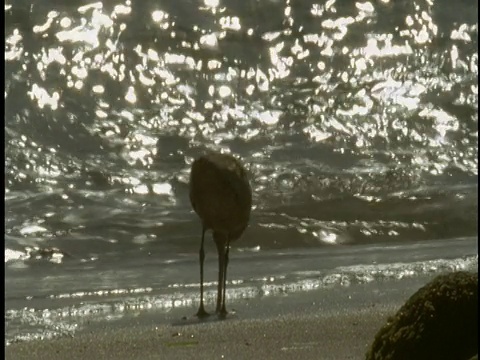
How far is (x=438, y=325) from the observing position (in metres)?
3.54

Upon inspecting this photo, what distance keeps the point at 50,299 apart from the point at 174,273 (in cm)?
155

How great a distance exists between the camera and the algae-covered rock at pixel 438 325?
3520mm

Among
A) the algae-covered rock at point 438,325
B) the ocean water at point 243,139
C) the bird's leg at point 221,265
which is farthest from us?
the ocean water at point 243,139

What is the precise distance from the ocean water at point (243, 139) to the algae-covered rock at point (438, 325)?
381 cm

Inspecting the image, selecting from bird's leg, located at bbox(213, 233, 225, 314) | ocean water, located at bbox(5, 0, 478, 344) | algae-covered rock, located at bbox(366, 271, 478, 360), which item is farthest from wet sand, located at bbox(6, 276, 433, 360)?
algae-covered rock, located at bbox(366, 271, 478, 360)

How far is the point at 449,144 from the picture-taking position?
A: 47.3 feet

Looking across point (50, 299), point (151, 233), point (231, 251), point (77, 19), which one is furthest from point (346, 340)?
point (77, 19)

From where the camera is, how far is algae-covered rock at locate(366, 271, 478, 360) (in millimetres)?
3520

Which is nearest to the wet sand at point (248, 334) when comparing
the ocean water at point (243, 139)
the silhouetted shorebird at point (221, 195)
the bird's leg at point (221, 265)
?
the bird's leg at point (221, 265)

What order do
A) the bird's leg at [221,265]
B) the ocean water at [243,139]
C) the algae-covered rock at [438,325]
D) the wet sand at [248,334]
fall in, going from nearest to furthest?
the algae-covered rock at [438,325]
the wet sand at [248,334]
the bird's leg at [221,265]
the ocean water at [243,139]

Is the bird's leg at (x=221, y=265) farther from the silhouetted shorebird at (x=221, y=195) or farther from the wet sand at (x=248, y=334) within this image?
the wet sand at (x=248, y=334)

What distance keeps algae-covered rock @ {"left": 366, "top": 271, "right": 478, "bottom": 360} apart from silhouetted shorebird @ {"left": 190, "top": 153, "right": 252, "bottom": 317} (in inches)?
131

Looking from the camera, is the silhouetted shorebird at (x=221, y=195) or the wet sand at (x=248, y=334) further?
the silhouetted shorebird at (x=221, y=195)

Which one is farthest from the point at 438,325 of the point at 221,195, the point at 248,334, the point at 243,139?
the point at 243,139
